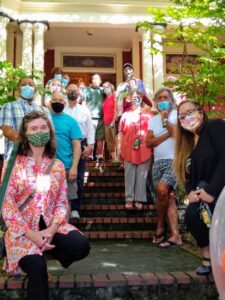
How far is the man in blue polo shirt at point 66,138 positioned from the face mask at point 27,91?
44 centimetres

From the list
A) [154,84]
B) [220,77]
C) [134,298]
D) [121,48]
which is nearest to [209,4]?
[220,77]

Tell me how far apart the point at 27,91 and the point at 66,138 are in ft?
2.48

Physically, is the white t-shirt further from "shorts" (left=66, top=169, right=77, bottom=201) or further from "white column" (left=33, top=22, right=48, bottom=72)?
"white column" (left=33, top=22, right=48, bottom=72)

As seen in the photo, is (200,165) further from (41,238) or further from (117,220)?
(117,220)

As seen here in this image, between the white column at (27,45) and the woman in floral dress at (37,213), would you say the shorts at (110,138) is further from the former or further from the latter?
the woman in floral dress at (37,213)

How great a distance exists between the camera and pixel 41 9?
36.9 feet

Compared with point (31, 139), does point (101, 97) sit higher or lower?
higher

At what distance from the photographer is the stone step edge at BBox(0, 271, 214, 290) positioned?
308cm

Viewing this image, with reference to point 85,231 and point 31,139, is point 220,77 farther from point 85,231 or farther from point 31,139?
point 31,139

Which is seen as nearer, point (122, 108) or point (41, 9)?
point (122, 108)

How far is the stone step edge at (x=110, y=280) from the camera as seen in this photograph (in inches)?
121

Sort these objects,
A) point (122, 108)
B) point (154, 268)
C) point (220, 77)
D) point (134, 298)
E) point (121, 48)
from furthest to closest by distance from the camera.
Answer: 1. point (121, 48)
2. point (122, 108)
3. point (220, 77)
4. point (154, 268)
5. point (134, 298)

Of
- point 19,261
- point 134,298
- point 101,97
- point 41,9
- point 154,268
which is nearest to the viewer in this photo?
point 19,261

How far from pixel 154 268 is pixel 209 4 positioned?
3.62m
